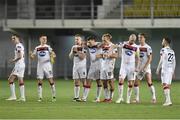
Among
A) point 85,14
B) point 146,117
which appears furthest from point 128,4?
point 146,117

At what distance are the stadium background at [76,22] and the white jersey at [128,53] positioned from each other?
68.6ft

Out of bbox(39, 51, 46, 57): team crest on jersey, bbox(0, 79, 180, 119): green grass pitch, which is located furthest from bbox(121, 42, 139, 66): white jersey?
bbox(39, 51, 46, 57): team crest on jersey

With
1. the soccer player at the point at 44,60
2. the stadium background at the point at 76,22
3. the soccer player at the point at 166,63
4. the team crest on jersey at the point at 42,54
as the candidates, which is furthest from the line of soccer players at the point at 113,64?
the stadium background at the point at 76,22

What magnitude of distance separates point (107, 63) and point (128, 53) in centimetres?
98

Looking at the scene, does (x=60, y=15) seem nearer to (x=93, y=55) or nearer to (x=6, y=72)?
(x=6, y=72)

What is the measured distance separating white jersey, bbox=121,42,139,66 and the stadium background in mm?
20903

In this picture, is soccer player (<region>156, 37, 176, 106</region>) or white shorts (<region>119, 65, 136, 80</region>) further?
white shorts (<region>119, 65, 136, 80</region>)

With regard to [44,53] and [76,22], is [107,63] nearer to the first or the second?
[44,53]

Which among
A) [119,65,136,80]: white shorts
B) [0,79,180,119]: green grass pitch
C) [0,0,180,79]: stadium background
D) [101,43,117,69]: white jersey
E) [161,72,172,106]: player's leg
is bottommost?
[0,79,180,119]: green grass pitch

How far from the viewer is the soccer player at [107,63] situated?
2370cm

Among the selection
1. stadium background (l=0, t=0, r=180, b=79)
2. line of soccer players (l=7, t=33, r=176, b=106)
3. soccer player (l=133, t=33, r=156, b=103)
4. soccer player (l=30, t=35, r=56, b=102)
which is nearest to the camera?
line of soccer players (l=7, t=33, r=176, b=106)

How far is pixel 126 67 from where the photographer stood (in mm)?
23453

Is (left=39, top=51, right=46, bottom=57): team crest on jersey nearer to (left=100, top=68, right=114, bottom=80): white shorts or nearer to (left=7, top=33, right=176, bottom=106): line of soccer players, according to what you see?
(left=7, top=33, right=176, bottom=106): line of soccer players

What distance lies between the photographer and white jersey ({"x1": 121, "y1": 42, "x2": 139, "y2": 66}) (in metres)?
23.3
